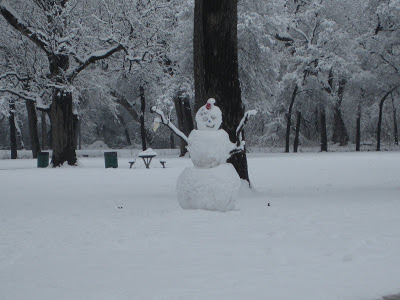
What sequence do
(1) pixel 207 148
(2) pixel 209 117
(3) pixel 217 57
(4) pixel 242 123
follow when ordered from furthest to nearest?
(3) pixel 217 57, (4) pixel 242 123, (2) pixel 209 117, (1) pixel 207 148

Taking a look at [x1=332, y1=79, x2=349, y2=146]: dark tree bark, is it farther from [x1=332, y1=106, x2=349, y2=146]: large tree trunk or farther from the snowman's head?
the snowman's head

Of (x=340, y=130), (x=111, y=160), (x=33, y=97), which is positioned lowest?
(x=111, y=160)

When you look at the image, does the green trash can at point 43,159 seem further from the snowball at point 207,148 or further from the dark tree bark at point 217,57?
the snowball at point 207,148

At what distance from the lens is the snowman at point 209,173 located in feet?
27.6

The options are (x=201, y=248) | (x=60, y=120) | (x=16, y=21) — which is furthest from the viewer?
(x=60, y=120)

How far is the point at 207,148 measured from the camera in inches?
338

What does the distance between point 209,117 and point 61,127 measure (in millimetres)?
15662

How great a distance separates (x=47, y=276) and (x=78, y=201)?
6.11m

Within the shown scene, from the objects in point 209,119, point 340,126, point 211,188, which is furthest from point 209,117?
point 340,126

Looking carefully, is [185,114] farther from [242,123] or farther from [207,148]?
[207,148]

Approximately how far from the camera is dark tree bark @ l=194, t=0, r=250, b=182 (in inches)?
441

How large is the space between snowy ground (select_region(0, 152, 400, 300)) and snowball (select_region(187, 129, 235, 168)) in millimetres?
917

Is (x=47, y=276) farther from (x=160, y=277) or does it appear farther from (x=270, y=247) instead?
(x=270, y=247)

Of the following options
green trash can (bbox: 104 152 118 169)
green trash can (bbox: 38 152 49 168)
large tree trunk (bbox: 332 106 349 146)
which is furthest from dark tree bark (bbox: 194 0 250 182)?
large tree trunk (bbox: 332 106 349 146)
